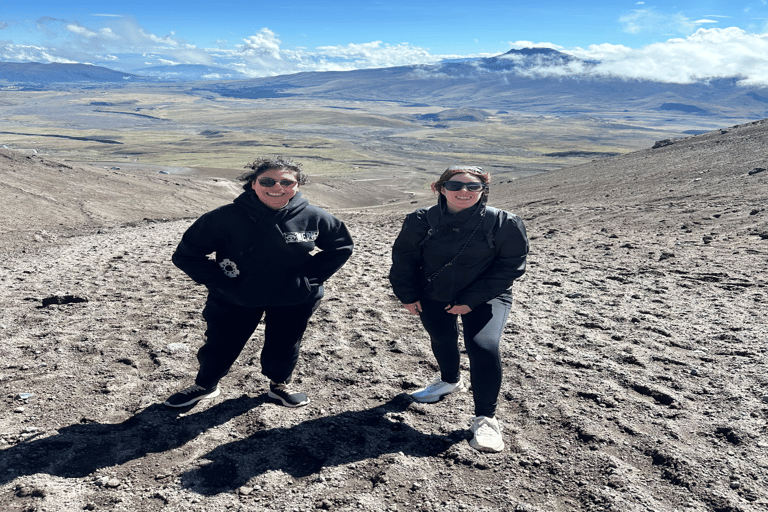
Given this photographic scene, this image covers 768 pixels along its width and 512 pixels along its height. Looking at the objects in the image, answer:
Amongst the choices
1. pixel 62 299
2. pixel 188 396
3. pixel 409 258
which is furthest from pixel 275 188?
pixel 62 299

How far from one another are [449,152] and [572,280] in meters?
96.8

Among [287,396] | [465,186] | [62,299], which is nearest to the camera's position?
[465,186]

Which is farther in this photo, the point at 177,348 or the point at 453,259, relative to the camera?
the point at 177,348

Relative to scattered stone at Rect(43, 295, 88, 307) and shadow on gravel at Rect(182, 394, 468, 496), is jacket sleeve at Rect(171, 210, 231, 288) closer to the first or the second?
shadow on gravel at Rect(182, 394, 468, 496)

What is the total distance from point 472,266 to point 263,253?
1403mm

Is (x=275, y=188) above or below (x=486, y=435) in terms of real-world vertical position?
above

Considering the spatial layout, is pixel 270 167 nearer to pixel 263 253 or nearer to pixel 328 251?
pixel 263 253

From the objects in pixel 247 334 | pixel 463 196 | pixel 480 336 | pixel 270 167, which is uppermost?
pixel 270 167

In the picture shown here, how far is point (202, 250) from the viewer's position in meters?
3.51

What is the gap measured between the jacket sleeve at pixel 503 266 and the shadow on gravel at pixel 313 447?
104cm

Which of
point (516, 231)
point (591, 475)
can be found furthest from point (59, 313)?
point (591, 475)

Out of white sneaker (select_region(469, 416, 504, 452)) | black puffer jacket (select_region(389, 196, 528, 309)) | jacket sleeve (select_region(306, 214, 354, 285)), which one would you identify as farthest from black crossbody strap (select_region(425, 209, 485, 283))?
white sneaker (select_region(469, 416, 504, 452))

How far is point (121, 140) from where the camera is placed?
105 meters

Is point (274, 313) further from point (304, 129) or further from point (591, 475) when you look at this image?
point (304, 129)
